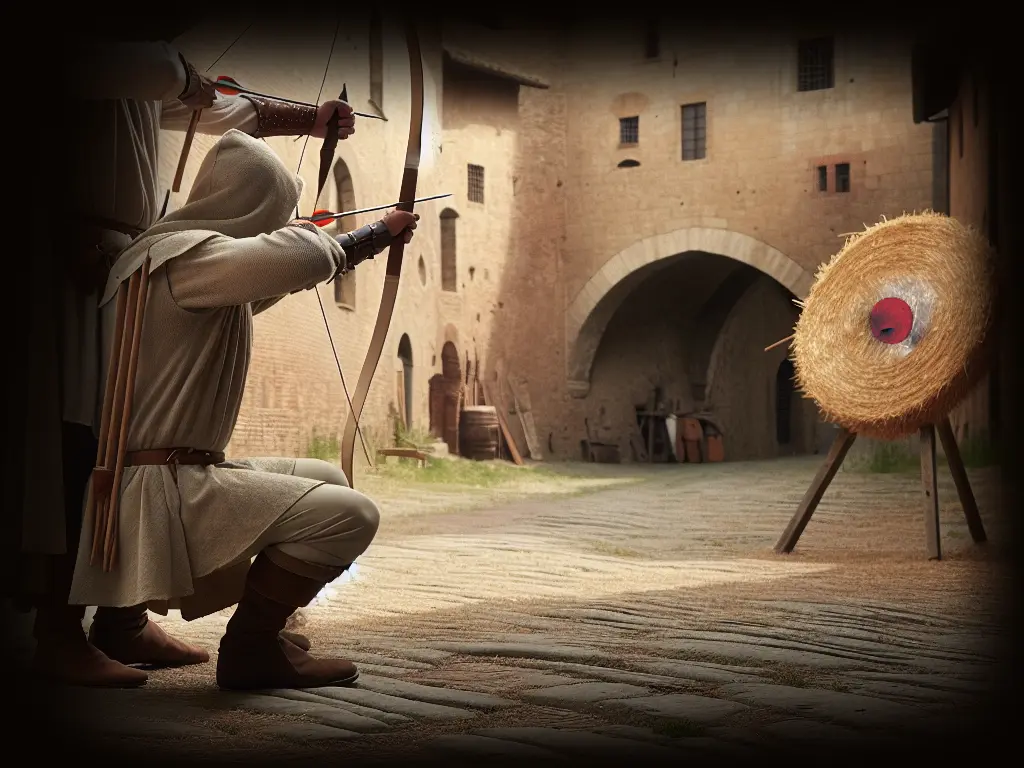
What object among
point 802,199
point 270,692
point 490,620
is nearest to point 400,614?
point 490,620

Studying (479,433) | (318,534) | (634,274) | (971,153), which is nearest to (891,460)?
(971,153)

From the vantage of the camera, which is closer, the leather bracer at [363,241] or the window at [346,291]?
the leather bracer at [363,241]

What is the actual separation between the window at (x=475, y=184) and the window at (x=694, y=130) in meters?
3.02

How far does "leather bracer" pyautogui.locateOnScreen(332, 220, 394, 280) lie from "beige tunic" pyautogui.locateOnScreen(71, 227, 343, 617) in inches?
8.0

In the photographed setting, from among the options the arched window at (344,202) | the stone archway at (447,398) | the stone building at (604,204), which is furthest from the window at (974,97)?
the stone archway at (447,398)

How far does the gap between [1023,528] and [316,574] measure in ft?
4.72

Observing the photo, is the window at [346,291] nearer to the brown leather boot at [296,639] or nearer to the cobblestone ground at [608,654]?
the cobblestone ground at [608,654]

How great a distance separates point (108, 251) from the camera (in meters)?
2.79

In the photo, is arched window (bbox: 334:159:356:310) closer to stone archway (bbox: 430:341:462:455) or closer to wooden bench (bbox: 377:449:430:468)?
wooden bench (bbox: 377:449:430:468)

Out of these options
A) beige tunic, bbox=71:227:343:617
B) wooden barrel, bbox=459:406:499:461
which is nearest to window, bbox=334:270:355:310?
wooden barrel, bbox=459:406:499:461

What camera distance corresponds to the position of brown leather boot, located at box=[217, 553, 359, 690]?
8.27 feet

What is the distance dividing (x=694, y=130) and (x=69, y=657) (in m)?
15.2

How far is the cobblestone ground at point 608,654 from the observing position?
2.16 meters

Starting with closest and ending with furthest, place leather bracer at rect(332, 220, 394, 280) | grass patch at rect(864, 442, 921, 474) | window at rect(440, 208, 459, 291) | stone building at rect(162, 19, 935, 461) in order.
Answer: leather bracer at rect(332, 220, 394, 280), grass patch at rect(864, 442, 921, 474), stone building at rect(162, 19, 935, 461), window at rect(440, 208, 459, 291)
